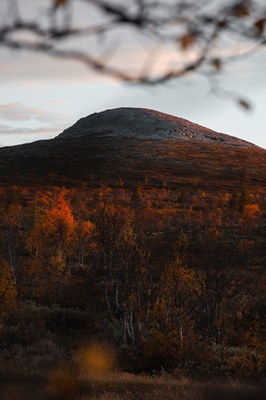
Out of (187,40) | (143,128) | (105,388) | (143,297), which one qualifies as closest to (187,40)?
(187,40)

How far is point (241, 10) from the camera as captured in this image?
70.6 inches

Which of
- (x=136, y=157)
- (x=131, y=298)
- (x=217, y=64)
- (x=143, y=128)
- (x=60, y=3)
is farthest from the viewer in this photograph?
(x=143, y=128)

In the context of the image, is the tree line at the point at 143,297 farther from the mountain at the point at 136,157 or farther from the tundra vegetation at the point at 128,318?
the mountain at the point at 136,157

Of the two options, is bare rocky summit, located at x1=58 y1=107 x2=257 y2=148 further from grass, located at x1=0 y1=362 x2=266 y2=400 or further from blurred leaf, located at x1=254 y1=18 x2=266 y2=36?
blurred leaf, located at x1=254 y1=18 x2=266 y2=36

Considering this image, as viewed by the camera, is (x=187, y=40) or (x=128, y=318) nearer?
(x=187, y=40)

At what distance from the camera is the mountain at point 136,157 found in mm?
105812

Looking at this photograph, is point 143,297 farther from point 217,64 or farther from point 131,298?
point 217,64

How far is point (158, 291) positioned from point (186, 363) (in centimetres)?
758

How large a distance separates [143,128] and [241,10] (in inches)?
6695

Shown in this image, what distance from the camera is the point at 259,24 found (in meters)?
1.78

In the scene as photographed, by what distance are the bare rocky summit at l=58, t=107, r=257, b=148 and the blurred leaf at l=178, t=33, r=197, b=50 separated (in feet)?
520

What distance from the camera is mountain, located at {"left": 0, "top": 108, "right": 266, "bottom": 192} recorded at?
106 metres

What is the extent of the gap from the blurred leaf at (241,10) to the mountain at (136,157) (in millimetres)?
95542

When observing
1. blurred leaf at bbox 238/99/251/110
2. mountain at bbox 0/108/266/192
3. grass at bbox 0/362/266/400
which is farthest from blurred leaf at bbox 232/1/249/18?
mountain at bbox 0/108/266/192
